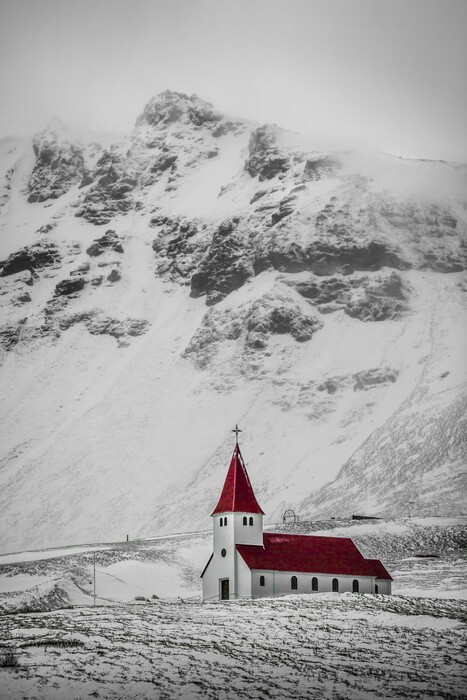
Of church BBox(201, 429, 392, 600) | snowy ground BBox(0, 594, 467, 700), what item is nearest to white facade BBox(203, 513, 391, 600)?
church BBox(201, 429, 392, 600)

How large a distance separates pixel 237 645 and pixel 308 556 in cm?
2835

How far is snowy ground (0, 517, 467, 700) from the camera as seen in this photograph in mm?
32406

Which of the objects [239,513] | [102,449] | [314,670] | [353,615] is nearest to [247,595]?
[239,513]

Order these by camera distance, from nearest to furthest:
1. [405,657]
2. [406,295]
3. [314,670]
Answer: [314,670] → [405,657] → [406,295]

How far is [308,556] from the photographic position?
225 feet

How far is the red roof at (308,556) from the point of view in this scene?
221 ft

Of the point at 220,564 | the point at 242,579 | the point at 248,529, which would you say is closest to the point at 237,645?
the point at 242,579

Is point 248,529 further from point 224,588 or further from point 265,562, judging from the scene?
point 224,588

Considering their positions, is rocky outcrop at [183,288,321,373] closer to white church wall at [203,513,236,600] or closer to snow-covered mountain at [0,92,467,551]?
snow-covered mountain at [0,92,467,551]

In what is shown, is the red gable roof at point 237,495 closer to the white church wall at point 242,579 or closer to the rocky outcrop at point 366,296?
the white church wall at point 242,579

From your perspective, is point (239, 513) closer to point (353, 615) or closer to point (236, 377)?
point (353, 615)

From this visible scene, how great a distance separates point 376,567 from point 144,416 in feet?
365

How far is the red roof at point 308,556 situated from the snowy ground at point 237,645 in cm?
408

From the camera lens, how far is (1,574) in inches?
3246
